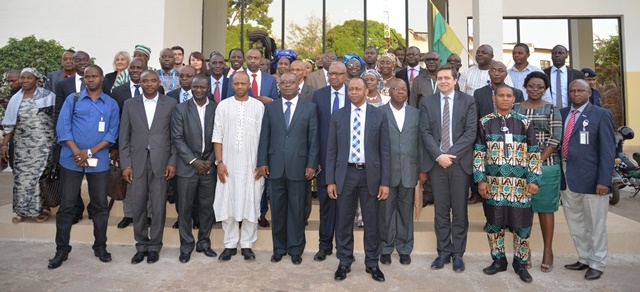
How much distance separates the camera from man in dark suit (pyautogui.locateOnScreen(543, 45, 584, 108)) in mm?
6000

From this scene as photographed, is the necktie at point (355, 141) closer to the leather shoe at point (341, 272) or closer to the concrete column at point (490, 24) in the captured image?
the leather shoe at point (341, 272)

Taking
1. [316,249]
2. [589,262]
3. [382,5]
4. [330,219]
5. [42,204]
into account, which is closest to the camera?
[589,262]

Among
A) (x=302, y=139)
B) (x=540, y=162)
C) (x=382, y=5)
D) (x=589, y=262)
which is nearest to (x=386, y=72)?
(x=302, y=139)

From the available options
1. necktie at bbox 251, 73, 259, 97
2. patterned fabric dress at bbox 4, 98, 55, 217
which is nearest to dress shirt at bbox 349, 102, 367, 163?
necktie at bbox 251, 73, 259, 97

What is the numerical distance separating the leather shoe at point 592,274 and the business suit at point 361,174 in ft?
6.93

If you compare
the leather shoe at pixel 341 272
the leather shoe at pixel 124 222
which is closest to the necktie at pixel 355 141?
the leather shoe at pixel 341 272

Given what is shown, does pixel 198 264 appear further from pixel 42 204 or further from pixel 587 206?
pixel 587 206

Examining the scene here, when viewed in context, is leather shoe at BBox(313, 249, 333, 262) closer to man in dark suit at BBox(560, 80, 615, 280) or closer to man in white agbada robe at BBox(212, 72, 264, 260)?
man in white agbada robe at BBox(212, 72, 264, 260)

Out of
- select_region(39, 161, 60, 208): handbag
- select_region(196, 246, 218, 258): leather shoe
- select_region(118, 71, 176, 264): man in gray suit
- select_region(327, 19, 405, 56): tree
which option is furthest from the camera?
select_region(327, 19, 405, 56): tree

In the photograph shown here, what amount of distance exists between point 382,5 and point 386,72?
8728 mm

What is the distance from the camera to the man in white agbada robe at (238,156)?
4680 mm

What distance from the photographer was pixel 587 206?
→ 4.37m

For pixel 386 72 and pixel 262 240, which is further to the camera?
pixel 386 72

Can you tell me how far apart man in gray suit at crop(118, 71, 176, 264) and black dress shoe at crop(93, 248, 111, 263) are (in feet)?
1.00
